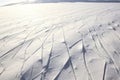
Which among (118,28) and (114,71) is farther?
(118,28)

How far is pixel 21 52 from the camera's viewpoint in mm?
2684

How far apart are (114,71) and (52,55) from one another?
96 centimetres

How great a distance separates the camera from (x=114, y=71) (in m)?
1.98

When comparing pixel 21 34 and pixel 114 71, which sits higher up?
pixel 114 71

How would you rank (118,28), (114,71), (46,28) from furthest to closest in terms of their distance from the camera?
(46,28), (118,28), (114,71)

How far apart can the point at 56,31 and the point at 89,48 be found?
1249mm

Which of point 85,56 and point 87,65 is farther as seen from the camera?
point 85,56

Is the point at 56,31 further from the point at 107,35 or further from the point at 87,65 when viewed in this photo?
the point at 87,65

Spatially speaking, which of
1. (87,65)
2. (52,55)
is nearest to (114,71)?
(87,65)

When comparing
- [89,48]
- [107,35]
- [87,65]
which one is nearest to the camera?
[87,65]

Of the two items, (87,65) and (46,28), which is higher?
(87,65)

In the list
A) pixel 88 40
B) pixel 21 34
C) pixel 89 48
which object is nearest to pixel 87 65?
pixel 89 48

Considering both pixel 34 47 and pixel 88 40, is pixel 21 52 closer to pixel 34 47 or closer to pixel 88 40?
A: pixel 34 47

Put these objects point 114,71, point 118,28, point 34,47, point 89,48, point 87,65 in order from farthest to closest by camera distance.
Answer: point 118,28 < point 34,47 < point 89,48 < point 87,65 < point 114,71
